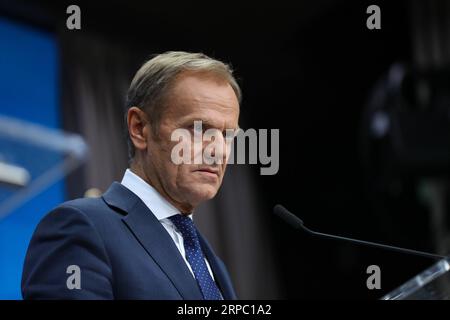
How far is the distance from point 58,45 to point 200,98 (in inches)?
83.0

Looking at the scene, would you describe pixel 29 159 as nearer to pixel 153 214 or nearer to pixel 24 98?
pixel 24 98

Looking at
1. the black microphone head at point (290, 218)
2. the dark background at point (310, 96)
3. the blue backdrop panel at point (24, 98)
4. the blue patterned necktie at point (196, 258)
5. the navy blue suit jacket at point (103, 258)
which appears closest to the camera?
the navy blue suit jacket at point (103, 258)

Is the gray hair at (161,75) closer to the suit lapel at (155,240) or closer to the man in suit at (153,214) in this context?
the man in suit at (153,214)

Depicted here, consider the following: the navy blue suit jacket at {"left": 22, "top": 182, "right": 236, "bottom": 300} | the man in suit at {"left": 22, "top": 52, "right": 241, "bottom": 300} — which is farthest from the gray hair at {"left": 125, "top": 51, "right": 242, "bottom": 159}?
the navy blue suit jacket at {"left": 22, "top": 182, "right": 236, "bottom": 300}

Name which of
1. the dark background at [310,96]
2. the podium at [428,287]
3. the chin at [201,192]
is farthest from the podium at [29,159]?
the podium at [428,287]

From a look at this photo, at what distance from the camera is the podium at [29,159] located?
2.76 meters

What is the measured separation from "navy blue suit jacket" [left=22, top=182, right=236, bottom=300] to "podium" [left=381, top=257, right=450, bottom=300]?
0.33 metres

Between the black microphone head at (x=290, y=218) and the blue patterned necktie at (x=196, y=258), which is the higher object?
the black microphone head at (x=290, y=218)

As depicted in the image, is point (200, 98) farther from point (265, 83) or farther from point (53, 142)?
point (265, 83)

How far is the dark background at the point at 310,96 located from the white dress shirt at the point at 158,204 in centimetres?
214

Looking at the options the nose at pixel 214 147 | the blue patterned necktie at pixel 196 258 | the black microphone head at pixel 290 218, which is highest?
the nose at pixel 214 147

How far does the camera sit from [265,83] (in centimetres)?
410
